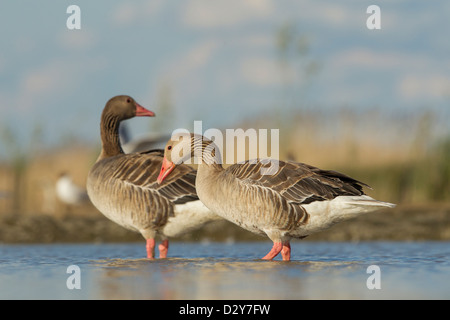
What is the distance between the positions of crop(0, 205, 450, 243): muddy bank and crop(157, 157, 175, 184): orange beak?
6895mm

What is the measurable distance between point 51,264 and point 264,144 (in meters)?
10.7

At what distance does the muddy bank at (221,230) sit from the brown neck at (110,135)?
541cm

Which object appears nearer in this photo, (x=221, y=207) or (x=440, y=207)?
(x=221, y=207)

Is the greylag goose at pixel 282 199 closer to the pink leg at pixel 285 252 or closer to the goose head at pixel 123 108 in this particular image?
the pink leg at pixel 285 252

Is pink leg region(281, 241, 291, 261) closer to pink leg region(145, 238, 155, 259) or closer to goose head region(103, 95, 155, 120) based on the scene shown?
pink leg region(145, 238, 155, 259)

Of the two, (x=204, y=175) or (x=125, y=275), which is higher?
(x=204, y=175)

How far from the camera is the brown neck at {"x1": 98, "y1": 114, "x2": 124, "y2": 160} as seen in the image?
10761mm

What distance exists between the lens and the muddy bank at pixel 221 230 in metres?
15.7

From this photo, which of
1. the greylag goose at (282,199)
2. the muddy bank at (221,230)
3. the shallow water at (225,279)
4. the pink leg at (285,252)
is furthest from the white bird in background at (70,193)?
the pink leg at (285,252)

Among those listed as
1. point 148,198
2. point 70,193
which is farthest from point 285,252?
point 70,193

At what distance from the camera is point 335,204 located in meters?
8.48
